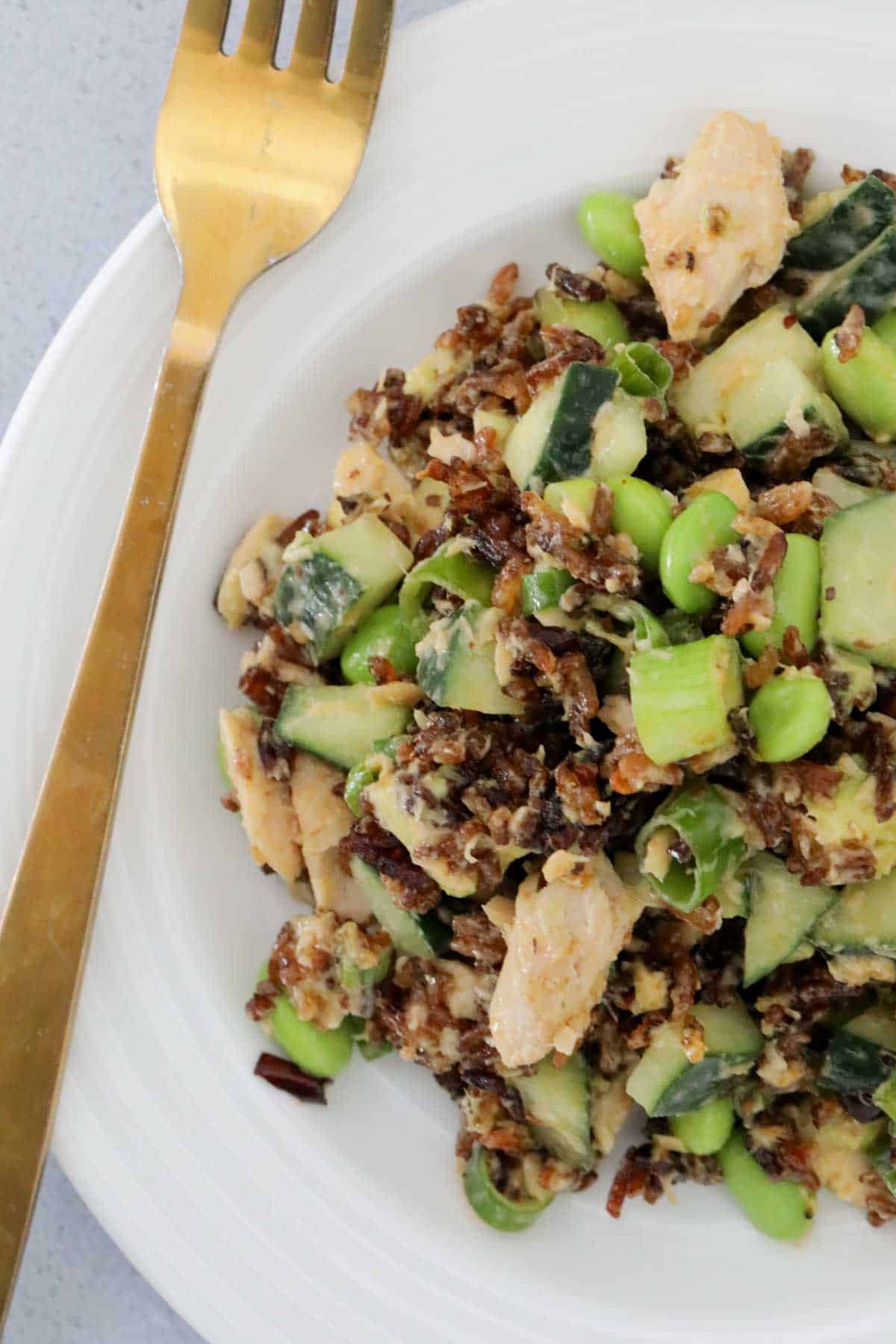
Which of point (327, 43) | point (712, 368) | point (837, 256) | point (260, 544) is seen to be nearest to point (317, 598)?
point (260, 544)

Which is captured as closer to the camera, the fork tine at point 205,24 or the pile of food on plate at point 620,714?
the pile of food on plate at point 620,714

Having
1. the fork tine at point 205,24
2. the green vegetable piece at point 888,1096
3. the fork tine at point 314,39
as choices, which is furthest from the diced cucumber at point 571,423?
the green vegetable piece at point 888,1096

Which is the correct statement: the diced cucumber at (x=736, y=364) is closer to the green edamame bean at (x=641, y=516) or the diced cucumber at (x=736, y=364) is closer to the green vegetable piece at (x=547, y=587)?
the green edamame bean at (x=641, y=516)

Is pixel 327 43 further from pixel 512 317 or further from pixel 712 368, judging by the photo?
pixel 712 368

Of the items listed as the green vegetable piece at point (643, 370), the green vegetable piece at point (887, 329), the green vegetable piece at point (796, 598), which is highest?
the green vegetable piece at point (887, 329)

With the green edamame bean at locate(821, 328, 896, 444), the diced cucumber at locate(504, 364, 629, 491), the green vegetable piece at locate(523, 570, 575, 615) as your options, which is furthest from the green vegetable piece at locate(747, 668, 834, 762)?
the green edamame bean at locate(821, 328, 896, 444)

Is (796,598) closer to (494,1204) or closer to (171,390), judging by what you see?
(171,390)
